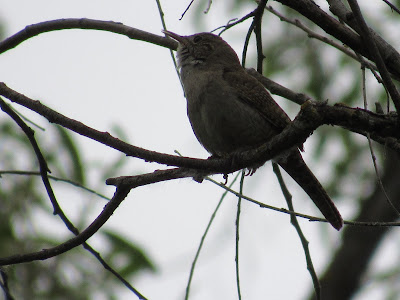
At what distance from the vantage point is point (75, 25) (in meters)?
4.01

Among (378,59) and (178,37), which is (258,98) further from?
(378,59)

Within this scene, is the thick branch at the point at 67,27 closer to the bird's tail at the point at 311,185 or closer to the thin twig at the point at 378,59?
the bird's tail at the point at 311,185

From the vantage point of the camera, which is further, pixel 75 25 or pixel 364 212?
pixel 364 212

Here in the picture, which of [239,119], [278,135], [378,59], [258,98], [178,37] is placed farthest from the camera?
[178,37]

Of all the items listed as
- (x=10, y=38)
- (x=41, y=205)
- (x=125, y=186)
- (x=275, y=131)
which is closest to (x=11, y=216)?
(x=41, y=205)

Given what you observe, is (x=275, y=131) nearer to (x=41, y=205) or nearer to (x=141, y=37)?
(x=141, y=37)

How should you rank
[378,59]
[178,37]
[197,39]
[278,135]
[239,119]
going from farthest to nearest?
[197,39]
[178,37]
[239,119]
[278,135]
[378,59]

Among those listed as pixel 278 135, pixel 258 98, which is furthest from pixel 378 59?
pixel 258 98

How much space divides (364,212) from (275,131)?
2.96m

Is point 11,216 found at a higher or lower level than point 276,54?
lower

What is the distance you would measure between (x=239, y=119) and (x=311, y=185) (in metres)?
0.60

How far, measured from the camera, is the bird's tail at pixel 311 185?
3.87 metres

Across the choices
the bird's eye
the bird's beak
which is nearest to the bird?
the bird's beak

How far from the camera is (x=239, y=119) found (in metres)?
3.99
